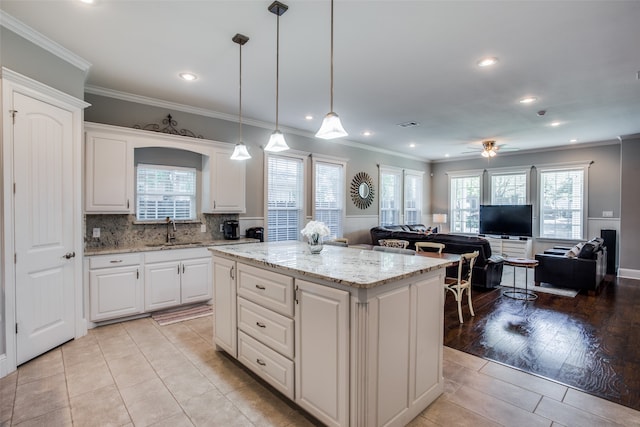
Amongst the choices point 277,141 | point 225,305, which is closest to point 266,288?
point 225,305

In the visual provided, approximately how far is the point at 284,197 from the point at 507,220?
228 inches

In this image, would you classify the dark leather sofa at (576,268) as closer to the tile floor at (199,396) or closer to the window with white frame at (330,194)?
the tile floor at (199,396)

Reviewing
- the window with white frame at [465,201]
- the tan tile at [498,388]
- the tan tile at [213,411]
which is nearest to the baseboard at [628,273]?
the window with white frame at [465,201]

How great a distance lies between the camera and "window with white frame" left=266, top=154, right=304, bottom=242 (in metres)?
5.54

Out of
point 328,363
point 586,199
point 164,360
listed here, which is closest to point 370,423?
point 328,363

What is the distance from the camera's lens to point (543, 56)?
2.99 meters

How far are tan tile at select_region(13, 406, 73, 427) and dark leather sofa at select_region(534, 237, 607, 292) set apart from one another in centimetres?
639

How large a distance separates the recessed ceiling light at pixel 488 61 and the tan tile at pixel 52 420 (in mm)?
4414

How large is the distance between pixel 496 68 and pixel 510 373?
2916 millimetres

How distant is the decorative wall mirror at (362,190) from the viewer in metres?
7.07

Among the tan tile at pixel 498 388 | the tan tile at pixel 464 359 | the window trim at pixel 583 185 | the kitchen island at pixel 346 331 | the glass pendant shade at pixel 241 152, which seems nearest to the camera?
the kitchen island at pixel 346 331

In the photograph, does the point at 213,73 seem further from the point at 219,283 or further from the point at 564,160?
the point at 564,160

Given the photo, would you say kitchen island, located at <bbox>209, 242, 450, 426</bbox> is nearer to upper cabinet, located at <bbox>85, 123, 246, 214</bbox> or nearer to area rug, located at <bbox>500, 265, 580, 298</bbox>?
upper cabinet, located at <bbox>85, 123, 246, 214</bbox>

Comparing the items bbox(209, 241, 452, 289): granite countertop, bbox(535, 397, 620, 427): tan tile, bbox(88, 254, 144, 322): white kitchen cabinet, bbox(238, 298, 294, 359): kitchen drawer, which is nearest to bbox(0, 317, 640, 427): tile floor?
bbox(535, 397, 620, 427): tan tile
